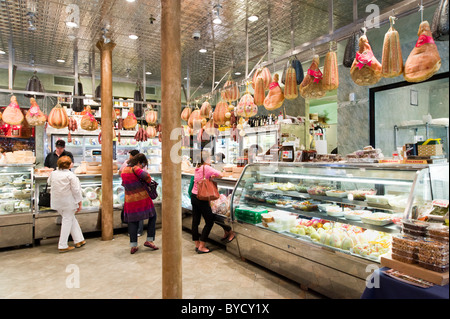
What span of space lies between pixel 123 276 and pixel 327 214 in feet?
9.77

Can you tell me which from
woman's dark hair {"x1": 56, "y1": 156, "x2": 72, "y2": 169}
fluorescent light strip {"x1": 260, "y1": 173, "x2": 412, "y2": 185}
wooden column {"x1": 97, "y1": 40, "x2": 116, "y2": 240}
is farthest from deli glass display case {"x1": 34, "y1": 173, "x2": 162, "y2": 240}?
fluorescent light strip {"x1": 260, "y1": 173, "x2": 412, "y2": 185}

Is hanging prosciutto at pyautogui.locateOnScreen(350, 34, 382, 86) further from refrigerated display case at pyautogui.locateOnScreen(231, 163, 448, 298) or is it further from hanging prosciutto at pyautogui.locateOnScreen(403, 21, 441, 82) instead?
refrigerated display case at pyautogui.locateOnScreen(231, 163, 448, 298)

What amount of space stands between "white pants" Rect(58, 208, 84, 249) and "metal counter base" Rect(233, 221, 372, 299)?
310 centimetres

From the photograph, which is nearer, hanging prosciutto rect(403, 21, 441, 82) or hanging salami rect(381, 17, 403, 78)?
hanging prosciutto rect(403, 21, 441, 82)

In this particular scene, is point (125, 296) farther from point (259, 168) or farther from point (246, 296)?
point (259, 168)

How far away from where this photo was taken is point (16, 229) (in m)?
5.32

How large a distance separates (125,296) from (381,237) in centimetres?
311

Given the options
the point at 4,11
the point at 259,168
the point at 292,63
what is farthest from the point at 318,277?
the point at 4,11

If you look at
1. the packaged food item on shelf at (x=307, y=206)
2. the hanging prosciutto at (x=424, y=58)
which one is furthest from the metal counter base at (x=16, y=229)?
the hanging prosciutto at (x=424, y=58)

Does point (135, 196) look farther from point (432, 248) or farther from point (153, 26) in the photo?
point (432, 248)

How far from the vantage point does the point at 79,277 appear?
4.07 meters

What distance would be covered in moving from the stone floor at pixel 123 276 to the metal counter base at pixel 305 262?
186mm

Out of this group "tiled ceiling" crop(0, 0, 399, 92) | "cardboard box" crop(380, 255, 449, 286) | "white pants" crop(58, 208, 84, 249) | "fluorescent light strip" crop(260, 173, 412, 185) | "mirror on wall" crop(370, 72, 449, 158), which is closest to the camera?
"cardboard box" crop(380, 255, 449, 286)

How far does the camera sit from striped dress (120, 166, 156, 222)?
5035mm
